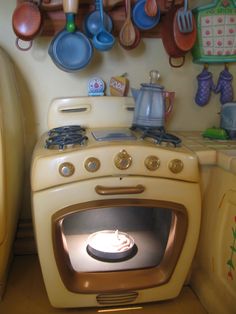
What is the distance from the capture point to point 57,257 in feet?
3.06

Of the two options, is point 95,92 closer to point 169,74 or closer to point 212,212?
point 169,74

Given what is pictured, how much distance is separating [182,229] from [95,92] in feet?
2.18

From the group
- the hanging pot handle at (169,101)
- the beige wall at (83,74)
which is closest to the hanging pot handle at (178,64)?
the beige wall at (83,74)

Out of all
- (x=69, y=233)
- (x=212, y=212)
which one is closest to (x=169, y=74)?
(x=212, y=212)

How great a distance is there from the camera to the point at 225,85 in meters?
1.34

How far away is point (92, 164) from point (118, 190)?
0.36ft

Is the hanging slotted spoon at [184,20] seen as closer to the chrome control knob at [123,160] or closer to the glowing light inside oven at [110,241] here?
the chrome control knob at [123,160]

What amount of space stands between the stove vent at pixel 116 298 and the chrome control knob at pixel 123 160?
44cm

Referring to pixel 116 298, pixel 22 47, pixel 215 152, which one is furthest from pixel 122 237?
pixel 22 47

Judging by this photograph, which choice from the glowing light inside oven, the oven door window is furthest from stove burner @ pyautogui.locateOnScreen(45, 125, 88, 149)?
the glowing light inside oven

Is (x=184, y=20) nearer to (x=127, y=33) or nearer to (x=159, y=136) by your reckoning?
(x=127, y=33)

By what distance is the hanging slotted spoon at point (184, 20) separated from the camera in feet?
3.84

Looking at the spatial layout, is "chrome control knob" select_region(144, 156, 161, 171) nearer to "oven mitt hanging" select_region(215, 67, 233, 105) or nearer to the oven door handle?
the oven door handle

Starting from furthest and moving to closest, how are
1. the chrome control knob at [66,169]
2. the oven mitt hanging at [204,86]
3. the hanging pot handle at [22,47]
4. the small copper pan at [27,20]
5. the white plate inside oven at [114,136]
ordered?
1. the oven mitt hanging at [204,86]
2. the hanging pot handle at [22,47]
3. the small copper pan at [27,20]
4. the white plate inside oven at [114,136]
5. the chrome control knob at [66,169]
